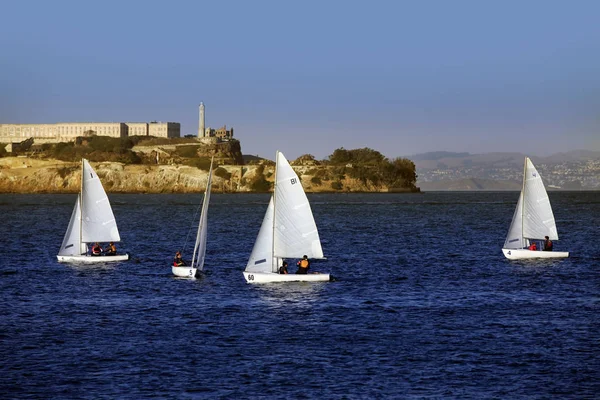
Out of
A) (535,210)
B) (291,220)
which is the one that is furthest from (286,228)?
(535,210)

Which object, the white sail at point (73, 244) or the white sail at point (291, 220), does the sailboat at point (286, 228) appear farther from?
the white sail at point (73, 244)

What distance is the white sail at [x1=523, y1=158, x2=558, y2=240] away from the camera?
226ft

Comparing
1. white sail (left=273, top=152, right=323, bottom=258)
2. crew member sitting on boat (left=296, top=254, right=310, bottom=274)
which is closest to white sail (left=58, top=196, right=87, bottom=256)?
white sail (left=273, top=152, right=323, bottom=258)

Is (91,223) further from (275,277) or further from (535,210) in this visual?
(535,210)

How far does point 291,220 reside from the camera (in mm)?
51562

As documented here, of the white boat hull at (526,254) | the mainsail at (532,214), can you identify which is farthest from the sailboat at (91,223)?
the mainsail at (532,214)

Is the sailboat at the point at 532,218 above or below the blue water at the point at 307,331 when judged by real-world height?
above

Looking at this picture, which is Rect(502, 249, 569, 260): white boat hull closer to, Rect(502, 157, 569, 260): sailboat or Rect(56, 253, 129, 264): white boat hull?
Rect(502, 157, 569, 260): sailboat

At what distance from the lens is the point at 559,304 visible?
155ft

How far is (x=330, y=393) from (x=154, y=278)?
31181 mm

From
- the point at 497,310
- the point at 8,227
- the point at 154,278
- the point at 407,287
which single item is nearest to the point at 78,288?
the point at 154,278

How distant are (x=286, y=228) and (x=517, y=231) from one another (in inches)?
951

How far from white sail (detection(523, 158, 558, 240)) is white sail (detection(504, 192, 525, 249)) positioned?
394 mm

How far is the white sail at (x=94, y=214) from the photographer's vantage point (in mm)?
65375
